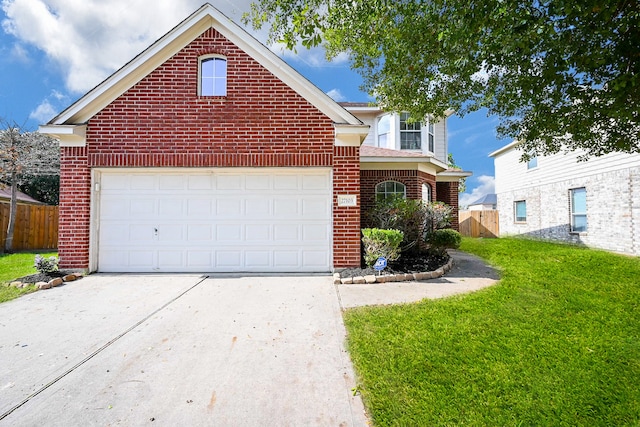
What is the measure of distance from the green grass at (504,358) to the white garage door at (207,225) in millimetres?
3162

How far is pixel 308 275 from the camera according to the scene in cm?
717

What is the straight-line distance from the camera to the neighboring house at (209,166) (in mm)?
7227

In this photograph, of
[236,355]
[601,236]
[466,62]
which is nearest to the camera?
[236,355]

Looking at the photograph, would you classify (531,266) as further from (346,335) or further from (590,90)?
(346,335)

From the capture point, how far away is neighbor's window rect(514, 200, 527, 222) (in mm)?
16694

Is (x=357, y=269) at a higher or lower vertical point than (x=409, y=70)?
lower

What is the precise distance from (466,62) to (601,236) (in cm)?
1116

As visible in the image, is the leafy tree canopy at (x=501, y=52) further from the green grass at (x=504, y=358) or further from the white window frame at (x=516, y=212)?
the white window frame at (x=516, y=212)

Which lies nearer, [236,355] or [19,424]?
[19,424]

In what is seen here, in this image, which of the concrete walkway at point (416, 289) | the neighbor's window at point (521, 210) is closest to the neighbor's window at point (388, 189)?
the concrete walkway at point (416, 289)

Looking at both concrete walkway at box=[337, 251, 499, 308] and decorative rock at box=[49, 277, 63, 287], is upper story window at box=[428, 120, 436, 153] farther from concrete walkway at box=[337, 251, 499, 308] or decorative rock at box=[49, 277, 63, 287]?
decorative rock at box=[49, 277, 63, 287]

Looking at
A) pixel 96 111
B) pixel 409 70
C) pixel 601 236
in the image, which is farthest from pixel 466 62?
pixel 601 236

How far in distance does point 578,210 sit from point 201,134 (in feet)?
49.4

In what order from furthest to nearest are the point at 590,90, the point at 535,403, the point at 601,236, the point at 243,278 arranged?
the point at 601,236 < the point at 243,278 < the point at 590,90 < the point at 535,403
